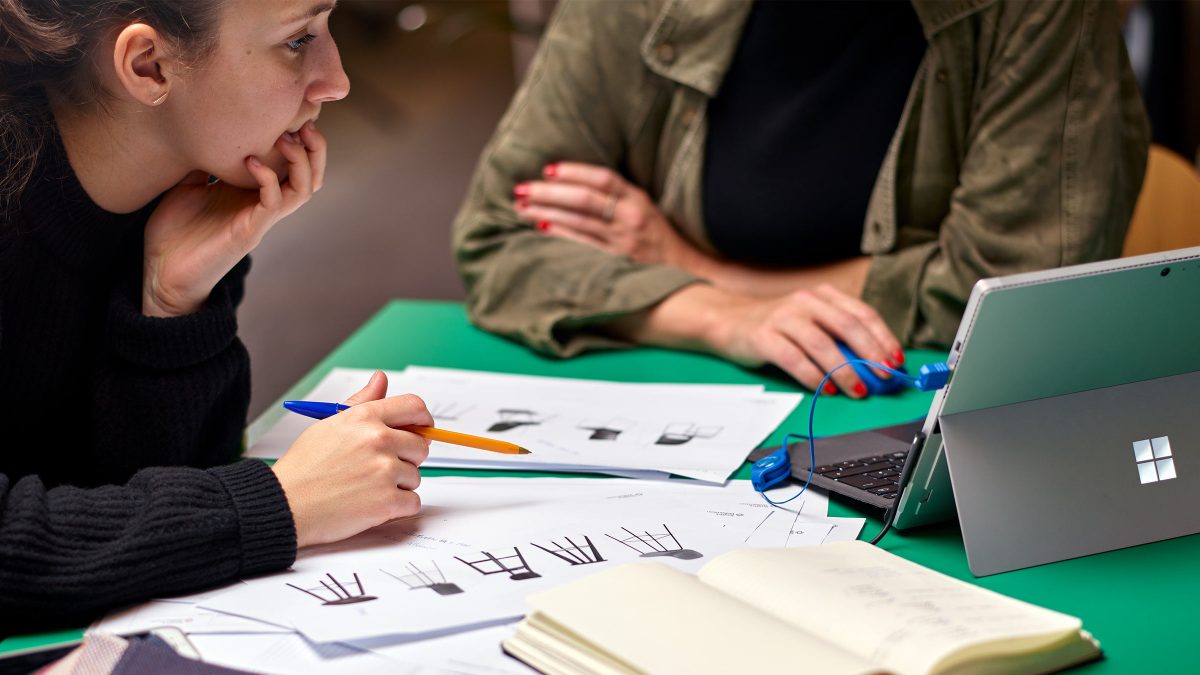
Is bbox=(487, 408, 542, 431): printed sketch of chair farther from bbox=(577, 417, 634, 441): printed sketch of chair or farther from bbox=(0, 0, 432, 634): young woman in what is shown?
bbox=(0, 0, 432, 634): young woman

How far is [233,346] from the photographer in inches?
Result: 48.2

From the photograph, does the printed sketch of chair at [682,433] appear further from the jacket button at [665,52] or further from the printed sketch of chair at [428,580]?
the jacket button at [665,52]

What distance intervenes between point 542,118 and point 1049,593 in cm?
102

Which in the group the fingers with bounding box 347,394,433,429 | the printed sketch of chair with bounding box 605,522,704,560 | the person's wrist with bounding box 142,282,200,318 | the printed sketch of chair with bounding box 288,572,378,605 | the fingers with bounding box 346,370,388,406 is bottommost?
the printed sketch of chair with bounding box 605,522,704,560

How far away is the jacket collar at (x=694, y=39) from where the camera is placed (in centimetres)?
158

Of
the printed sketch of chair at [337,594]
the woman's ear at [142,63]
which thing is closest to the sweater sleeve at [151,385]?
the woman's ear at [142,63]

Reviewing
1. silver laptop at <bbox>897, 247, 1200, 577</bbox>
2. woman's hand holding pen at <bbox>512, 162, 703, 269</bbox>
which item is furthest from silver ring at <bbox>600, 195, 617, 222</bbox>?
silver laptop at <bbox>897, 247, 1200, 577</bbox>

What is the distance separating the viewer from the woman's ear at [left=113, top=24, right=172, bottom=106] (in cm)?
100

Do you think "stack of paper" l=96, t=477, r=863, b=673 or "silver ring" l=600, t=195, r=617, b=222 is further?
"silver ring" l=600, t=195, r=617, b=222

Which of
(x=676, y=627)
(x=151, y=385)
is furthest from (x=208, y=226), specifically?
(x=676, y=627)

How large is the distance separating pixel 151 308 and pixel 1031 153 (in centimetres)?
103

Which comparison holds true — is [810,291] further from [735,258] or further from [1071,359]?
[1071,359]

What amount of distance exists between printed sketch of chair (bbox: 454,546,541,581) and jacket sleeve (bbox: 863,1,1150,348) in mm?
797

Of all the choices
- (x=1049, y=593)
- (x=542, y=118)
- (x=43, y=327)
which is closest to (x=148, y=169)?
(x=43, y=327)
